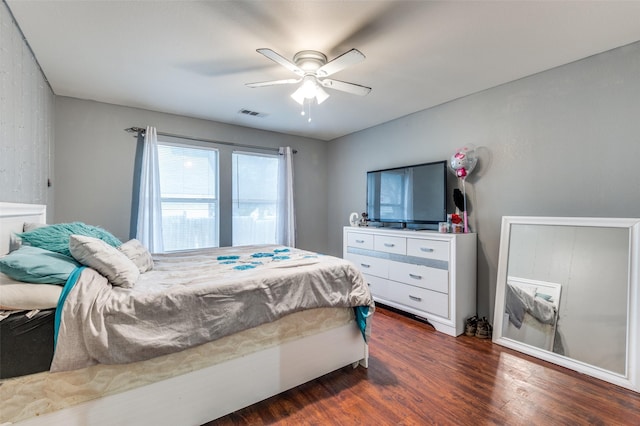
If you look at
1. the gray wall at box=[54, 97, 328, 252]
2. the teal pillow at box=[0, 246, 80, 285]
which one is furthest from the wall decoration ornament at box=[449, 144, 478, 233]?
the teal pillow at box=[0, 246, 80, 285]

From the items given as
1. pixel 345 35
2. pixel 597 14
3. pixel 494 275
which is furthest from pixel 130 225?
pixel 597 14

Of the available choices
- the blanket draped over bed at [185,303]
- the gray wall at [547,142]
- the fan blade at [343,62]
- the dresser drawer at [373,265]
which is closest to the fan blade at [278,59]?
the fan blade at [343,62]

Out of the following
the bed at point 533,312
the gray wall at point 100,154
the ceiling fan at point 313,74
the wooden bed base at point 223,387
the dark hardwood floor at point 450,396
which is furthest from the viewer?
the gray wall at point 100,154

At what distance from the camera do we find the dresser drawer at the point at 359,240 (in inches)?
142

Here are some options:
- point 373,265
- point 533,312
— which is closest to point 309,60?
point 373,265

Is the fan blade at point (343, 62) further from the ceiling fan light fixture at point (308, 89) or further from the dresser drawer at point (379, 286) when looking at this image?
the dresser drawer at point (379, 286)

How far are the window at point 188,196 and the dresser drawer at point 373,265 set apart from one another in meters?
2.01

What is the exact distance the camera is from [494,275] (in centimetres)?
281

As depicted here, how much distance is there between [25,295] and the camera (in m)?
1.18

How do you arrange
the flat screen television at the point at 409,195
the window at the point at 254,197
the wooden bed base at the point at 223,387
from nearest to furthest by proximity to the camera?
the wooden bed base at the point at 223,387 → the flat screen television at the point at 409,195 → the window at the point at 254,197

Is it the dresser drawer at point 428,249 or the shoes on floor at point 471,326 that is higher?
the dresser drawer at point 428,249

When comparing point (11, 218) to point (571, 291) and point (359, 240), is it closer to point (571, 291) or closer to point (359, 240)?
point (359, 240)

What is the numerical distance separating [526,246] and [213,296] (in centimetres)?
269

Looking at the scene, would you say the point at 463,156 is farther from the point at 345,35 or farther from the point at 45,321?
the point at 45,321
